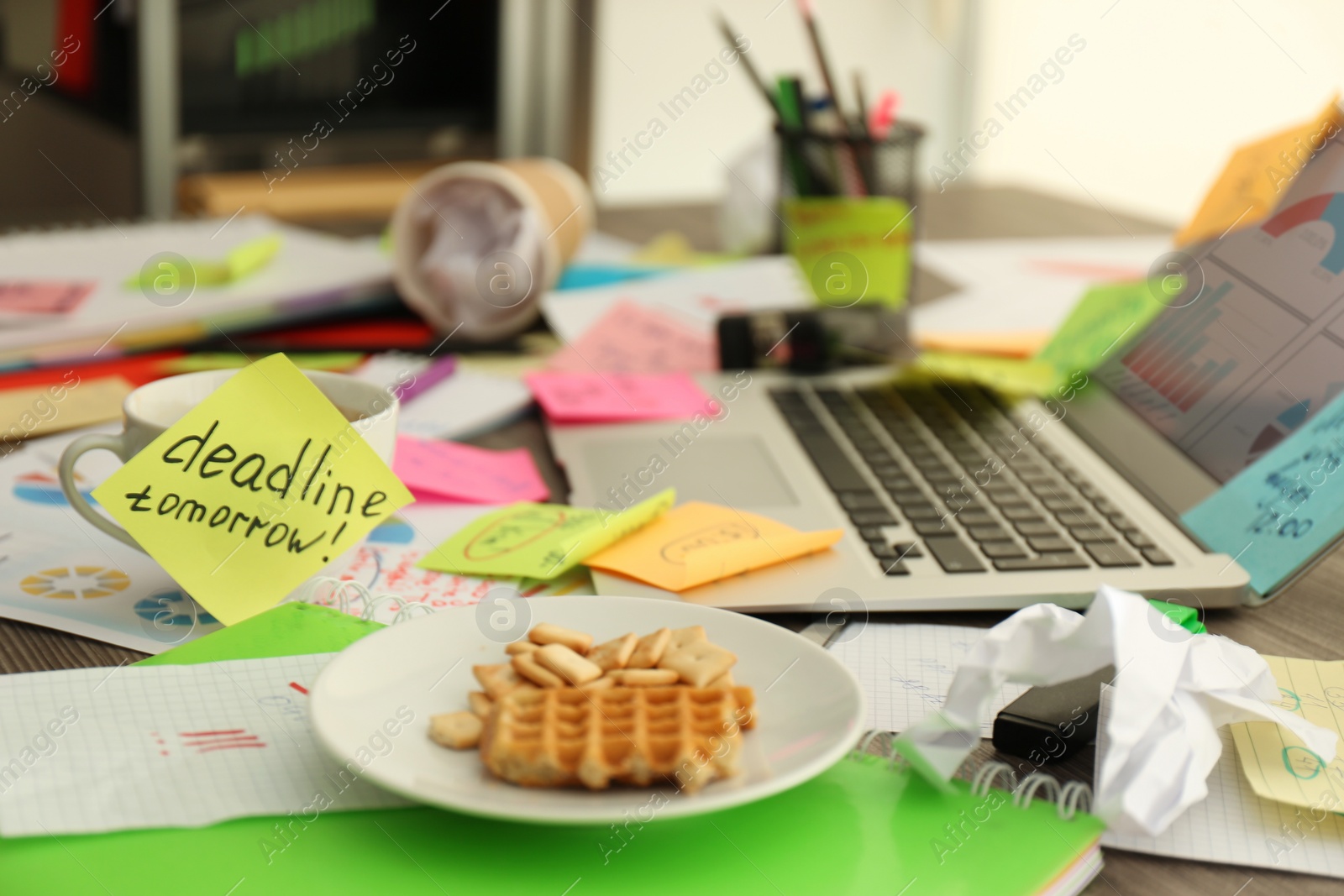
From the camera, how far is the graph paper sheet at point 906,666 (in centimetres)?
46

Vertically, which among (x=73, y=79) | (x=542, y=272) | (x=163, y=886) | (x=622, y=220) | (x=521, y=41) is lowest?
(x=163, y=886)

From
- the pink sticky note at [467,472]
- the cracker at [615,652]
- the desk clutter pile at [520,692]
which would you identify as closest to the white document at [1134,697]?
the desk clutter pile at [520,692]

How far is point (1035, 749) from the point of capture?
0.43m

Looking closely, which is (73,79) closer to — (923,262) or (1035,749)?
(923,262)

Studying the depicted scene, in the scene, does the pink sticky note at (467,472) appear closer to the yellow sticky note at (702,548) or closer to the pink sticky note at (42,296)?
the yellow sticky note at (702,548)

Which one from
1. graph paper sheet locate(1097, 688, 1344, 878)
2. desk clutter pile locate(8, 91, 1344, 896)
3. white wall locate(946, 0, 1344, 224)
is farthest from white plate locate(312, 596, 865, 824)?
white wall locate(946, 0, 1344, 224)

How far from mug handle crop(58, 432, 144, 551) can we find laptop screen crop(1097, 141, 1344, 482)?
1.74ft

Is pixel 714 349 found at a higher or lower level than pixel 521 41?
lower

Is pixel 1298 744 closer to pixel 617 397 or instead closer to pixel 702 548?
pixel 702 548

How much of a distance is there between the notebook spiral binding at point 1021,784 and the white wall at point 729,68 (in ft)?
8.46

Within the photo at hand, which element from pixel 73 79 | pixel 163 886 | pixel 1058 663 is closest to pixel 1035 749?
pixel 1058 663

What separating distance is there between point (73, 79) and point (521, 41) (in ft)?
3.16

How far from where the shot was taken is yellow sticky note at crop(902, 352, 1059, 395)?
2.74 ft

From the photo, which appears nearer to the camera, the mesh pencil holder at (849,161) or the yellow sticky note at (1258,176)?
the yellow sticky note at (1258,176)
